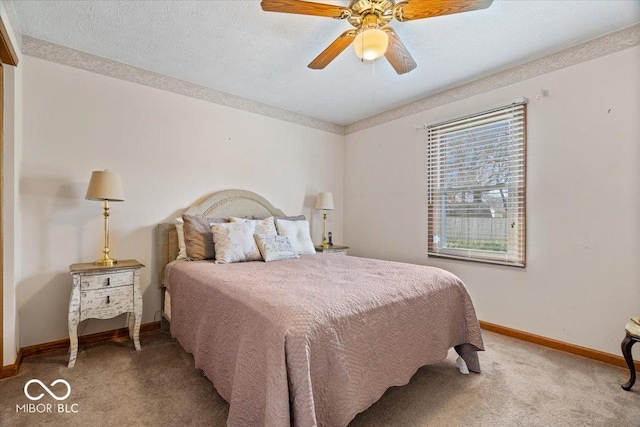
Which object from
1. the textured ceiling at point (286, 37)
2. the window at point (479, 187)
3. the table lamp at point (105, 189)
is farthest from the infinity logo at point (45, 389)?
the window at point (479, 187)

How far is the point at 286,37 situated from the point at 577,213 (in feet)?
9.23

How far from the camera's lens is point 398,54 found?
2.13 m

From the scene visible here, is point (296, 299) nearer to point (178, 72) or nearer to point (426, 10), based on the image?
point (426, 10)

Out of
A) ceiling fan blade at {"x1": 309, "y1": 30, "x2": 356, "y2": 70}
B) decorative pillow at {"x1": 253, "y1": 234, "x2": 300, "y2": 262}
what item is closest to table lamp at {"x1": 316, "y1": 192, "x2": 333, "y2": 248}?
decorative pillow at {"x1": 253, "y1": 234, "x2": 300, "y2": 262}

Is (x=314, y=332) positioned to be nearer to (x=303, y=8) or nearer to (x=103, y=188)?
(x=303, y=8)

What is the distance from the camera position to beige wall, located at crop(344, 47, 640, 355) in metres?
2.22

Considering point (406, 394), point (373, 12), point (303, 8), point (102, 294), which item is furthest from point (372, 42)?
point (102, 294)

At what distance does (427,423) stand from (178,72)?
11.7 ft

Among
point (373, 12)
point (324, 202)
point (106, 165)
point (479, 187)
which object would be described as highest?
point (373, 12)

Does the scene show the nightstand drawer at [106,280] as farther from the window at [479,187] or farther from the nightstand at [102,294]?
the window at [479,187]

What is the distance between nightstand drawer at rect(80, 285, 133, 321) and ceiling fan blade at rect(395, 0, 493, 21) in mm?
2842

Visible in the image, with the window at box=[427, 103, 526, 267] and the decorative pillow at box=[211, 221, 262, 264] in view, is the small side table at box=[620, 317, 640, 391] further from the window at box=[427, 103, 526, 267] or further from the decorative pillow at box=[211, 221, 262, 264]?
the decorative pillow at box=[211, 221, 262, 264]

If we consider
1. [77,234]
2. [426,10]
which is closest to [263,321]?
[426,10]

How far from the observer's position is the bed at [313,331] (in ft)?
3.91
